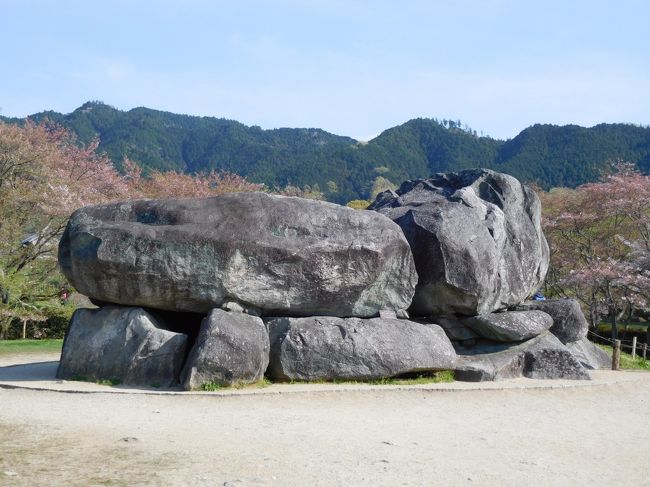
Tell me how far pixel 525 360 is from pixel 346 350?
429 cm

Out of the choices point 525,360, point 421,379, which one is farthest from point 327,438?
point 525,360

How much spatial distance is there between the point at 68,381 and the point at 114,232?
114 inches

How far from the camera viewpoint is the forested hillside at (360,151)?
238 feet

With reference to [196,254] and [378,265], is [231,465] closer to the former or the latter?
[196,254]

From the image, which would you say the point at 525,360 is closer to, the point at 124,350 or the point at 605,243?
the point at 124,350

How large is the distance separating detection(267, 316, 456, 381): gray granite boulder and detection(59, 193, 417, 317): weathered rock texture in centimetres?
63

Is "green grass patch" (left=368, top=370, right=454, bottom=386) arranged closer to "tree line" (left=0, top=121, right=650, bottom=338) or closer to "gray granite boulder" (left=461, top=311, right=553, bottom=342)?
"gray granite boulder" (left=461, top=311, right=553, bottom=342)

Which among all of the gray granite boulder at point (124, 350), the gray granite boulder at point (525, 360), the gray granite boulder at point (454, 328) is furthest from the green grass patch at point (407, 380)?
the gray granite boulder at point (124, 350)

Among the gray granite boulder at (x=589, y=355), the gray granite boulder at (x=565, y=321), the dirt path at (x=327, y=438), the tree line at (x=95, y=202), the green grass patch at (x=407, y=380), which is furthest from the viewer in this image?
the tree line at (x=95, y=202)

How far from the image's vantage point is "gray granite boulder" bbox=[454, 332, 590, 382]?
14659 mm

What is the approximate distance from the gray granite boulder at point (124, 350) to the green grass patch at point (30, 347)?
252 inches

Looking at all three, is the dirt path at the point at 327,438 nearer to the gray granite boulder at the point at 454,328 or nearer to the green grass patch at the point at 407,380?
the green grass patch at the point at 407,380

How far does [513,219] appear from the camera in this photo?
17.3 m

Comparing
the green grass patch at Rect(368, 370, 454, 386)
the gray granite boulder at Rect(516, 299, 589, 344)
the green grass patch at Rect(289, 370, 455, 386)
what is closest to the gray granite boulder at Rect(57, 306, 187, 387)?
the green grass patch at Rect(289, 370, 455, 386)
